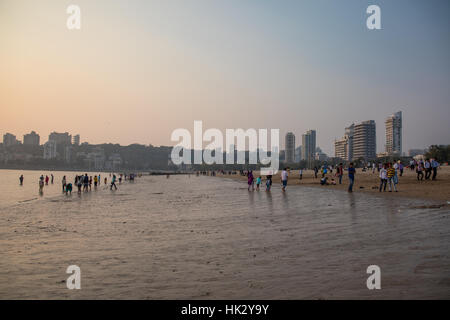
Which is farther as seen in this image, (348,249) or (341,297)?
(348,249)

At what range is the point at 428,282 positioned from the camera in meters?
5.10

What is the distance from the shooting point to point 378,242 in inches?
326

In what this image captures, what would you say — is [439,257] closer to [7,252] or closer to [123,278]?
[123,278]

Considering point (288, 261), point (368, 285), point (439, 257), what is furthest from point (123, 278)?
point (439, 257)

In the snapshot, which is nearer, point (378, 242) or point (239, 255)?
point (239, 255)

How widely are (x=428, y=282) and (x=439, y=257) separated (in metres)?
1.89

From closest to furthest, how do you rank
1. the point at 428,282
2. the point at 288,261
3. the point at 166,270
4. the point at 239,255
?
the point at 428,282, the point at 166,270, the point at 288,261, the point at 239,255

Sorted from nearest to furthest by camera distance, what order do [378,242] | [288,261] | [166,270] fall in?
[166,270] < [288,261] < [378,242]
